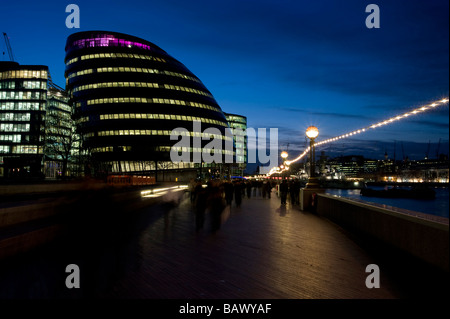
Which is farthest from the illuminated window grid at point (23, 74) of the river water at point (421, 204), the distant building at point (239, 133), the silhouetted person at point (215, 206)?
the silhouetted person at point (215, 206)

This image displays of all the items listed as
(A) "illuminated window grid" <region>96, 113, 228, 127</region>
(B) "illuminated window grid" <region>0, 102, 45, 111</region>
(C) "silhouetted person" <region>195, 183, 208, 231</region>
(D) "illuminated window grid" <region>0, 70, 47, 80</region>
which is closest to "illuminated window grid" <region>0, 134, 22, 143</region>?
(B) "illuminated window grid" <region>0, 102, 45, 111</region>

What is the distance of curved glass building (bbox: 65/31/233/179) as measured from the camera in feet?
279

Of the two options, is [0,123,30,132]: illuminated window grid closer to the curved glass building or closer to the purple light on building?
the curved glass building

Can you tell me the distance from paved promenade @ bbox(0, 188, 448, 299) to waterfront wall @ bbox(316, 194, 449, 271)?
0.61m

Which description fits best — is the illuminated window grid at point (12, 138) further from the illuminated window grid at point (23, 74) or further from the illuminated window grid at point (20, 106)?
the illuminated window grid at point (23, 74)

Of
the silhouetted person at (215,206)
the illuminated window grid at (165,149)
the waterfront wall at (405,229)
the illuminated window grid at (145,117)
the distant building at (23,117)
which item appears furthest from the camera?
the distant building at (23,117)

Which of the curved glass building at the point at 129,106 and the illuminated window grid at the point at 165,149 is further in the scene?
the illuminated window grid at the point at 165,149

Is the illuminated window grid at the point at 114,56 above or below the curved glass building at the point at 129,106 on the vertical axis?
above

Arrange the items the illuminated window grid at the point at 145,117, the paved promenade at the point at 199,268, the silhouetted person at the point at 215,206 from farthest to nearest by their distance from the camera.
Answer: the illuminated window grid at the point at 145,117 < the silhouetted person at the point at 215,206 < the paved promenade at the point at 199,268

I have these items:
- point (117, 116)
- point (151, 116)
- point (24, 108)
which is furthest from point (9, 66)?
point (151, 116)

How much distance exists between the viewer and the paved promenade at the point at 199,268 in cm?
527

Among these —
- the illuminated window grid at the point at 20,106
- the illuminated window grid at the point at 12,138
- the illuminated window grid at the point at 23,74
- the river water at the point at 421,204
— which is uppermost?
the illuminated window grid at the point at 23,74

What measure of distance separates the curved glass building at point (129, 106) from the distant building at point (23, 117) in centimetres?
980
